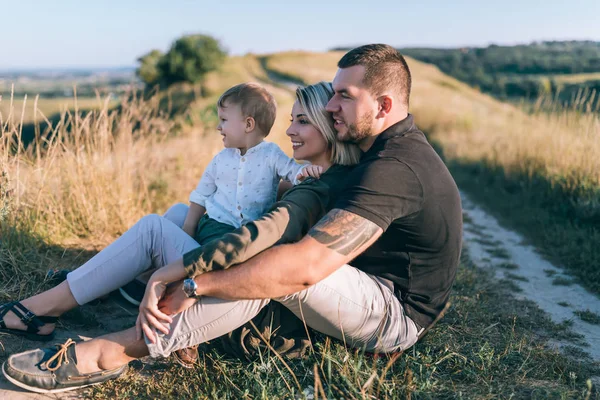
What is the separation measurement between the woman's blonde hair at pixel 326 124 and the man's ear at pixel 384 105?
24cm

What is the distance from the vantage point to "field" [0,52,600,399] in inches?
104

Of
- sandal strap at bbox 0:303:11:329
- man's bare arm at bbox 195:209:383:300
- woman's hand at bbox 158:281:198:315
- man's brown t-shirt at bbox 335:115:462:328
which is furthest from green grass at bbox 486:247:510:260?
sandal strap at bbox 0:303:11:329

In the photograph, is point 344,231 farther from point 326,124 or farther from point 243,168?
point 243,168

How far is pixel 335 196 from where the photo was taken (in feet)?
8.93

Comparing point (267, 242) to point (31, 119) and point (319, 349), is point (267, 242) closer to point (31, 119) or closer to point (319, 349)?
point (319, 349)

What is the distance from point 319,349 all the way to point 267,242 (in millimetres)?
733

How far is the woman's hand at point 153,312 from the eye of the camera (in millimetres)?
2480

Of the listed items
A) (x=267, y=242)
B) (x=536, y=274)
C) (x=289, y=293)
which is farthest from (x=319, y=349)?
(x=536, y=274)

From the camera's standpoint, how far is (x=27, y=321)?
2.95m

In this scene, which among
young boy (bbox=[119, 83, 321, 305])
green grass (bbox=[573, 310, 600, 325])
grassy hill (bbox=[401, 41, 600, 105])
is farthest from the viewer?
grassy hill (bbox=[401, 41, 600, 105])

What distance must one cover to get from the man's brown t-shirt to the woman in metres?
0.28

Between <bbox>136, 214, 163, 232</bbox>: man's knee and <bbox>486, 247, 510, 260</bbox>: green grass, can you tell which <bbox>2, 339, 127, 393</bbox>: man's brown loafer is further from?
<bbox>486, 247, 510, 260</bbox>: green grass

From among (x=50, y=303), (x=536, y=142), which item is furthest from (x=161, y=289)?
(x=536, y=142)

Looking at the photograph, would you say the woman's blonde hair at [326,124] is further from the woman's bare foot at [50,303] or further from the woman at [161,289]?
the woman's bare foot at [50,303]
